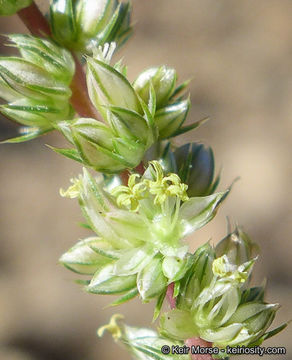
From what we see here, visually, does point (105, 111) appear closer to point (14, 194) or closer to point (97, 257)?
point (97, 257)

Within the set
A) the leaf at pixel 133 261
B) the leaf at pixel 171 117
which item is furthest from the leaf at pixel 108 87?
the leaf at pixel 133 261

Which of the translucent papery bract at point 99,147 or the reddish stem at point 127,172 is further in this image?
the reddish stem at point 127,172

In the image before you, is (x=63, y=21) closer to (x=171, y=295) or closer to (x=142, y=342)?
(x=171, y=295)

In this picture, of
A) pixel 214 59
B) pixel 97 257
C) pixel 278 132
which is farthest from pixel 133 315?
pixel 97 257

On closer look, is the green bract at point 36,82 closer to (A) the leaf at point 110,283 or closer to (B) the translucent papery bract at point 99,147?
(B) the translucent papery bract at point 99,147

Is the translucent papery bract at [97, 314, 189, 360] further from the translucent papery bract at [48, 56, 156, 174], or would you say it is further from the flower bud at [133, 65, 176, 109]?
the flower bud at [133, 65, 176, 109]

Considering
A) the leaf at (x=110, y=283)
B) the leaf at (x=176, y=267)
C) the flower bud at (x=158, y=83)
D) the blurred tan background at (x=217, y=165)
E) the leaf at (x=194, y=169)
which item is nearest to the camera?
the leaf at (x=176, y=267)
